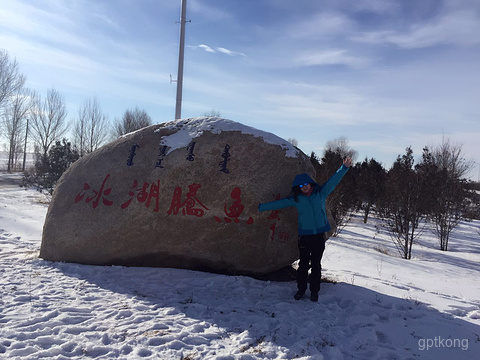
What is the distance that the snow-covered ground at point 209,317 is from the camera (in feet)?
9.91

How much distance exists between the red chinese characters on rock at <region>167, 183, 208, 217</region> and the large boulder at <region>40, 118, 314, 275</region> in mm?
15

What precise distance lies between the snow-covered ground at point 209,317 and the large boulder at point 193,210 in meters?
0.27

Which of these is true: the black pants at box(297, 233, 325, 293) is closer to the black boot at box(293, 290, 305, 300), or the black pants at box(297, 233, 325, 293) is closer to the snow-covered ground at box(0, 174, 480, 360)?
the black boot at box(293, 290, 305, 300)

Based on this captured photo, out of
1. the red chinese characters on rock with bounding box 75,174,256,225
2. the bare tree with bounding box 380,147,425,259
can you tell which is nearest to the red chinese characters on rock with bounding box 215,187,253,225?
the red chinese characters on rock with bounding box 75,174,256,225

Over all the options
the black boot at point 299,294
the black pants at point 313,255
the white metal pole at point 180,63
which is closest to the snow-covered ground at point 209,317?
the black boot at point 299,294

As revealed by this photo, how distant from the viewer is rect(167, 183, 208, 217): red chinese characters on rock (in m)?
5.16

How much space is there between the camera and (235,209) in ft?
16.7

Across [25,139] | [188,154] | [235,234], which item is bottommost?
[235,234]

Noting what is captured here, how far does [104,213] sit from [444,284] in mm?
6270

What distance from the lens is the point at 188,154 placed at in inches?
209

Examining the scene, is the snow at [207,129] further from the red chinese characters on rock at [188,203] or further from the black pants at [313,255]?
the black pants at [313,255]

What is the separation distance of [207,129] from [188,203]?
1217 millimetres

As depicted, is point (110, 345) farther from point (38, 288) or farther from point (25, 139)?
point (25, 139)

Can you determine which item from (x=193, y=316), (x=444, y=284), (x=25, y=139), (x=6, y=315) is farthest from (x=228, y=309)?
(x=25, y=139)
